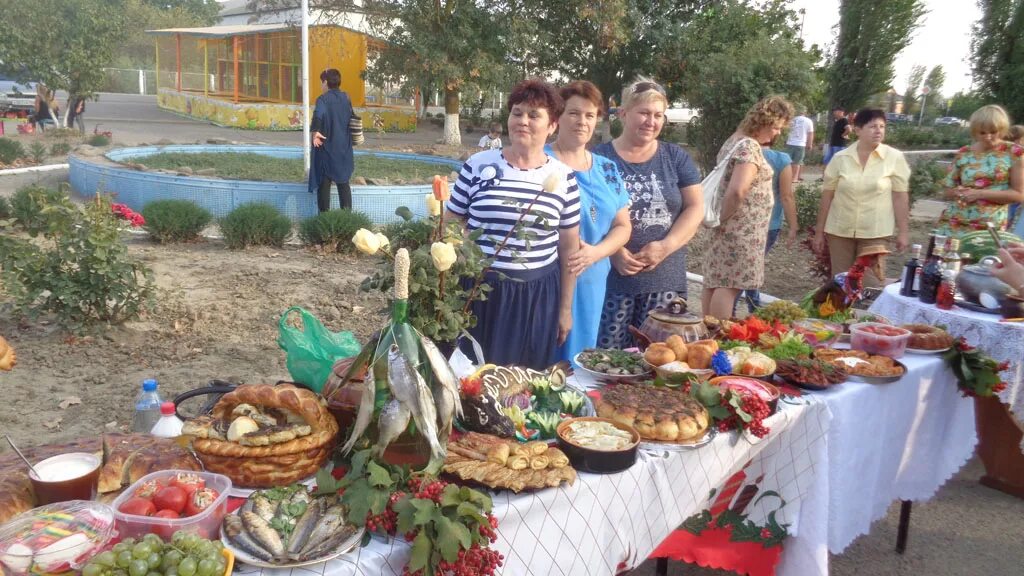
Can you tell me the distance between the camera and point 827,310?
352cm

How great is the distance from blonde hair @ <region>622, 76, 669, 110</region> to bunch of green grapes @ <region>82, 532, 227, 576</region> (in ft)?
8.41

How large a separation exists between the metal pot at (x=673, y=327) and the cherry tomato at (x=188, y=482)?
1.71 meters

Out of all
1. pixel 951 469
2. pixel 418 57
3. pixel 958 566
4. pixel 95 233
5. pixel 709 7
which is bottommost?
pixel 958 566

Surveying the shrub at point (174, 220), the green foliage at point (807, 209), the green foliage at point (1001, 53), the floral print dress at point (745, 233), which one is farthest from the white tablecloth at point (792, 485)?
the green foliage at point (1001, 53)

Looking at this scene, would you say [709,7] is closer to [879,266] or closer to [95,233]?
[879,266]

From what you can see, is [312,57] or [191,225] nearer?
[191,225]

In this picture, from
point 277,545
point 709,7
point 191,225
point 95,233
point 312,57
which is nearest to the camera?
point 277,545

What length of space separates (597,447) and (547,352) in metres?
1.20

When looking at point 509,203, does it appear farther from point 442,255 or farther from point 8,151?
point 8,151

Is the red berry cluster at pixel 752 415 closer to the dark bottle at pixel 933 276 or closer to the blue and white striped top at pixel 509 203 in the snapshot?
the blue and white striped top at pixel 509 203

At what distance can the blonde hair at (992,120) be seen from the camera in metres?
4.86

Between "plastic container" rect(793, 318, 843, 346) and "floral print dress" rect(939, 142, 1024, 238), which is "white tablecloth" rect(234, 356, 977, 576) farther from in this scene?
"floral print dress" rect(939, 142, 1024, 238)

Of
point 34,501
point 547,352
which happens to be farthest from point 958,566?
point 34,501

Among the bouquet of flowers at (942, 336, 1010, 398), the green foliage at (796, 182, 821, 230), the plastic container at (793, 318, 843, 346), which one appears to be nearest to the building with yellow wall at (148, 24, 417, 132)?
the green foliage at (796, 182, 821, 230)
